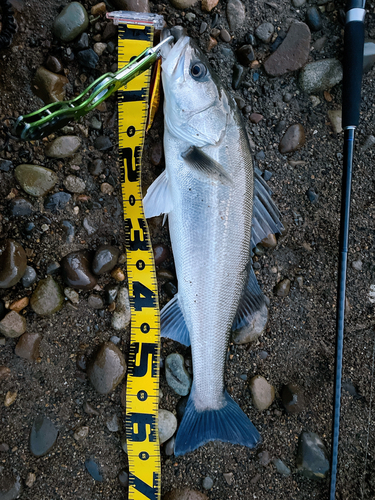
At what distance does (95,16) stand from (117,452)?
8.66 ft

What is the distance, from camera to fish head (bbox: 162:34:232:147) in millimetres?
1821

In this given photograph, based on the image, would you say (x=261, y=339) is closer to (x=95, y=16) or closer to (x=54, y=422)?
(x=54, y=422)

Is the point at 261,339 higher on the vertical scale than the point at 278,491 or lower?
higher

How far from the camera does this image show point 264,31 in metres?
2.14

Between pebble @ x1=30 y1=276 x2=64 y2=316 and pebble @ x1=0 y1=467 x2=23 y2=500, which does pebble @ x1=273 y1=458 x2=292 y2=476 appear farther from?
pebble @ x1=30 y1=276 x2=64 y2=316

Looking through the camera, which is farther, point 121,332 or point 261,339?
point 261,339

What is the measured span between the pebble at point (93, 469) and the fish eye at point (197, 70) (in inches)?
92.7

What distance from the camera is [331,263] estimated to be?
228 centimetres

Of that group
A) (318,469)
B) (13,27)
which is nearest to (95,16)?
(13,27)

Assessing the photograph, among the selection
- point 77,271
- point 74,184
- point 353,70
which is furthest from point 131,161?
point 353,70

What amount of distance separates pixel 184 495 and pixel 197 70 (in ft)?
8.39

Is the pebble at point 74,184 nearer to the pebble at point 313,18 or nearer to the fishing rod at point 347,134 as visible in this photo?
the fishing rod at point 347,134

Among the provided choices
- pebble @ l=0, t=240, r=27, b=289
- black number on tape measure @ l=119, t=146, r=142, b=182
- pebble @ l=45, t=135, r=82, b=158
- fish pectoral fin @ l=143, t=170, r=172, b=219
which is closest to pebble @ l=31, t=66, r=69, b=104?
pebble @ l=45, t=135, r=82, b=158

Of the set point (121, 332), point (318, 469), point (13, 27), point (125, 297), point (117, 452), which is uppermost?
point (13, 27)
